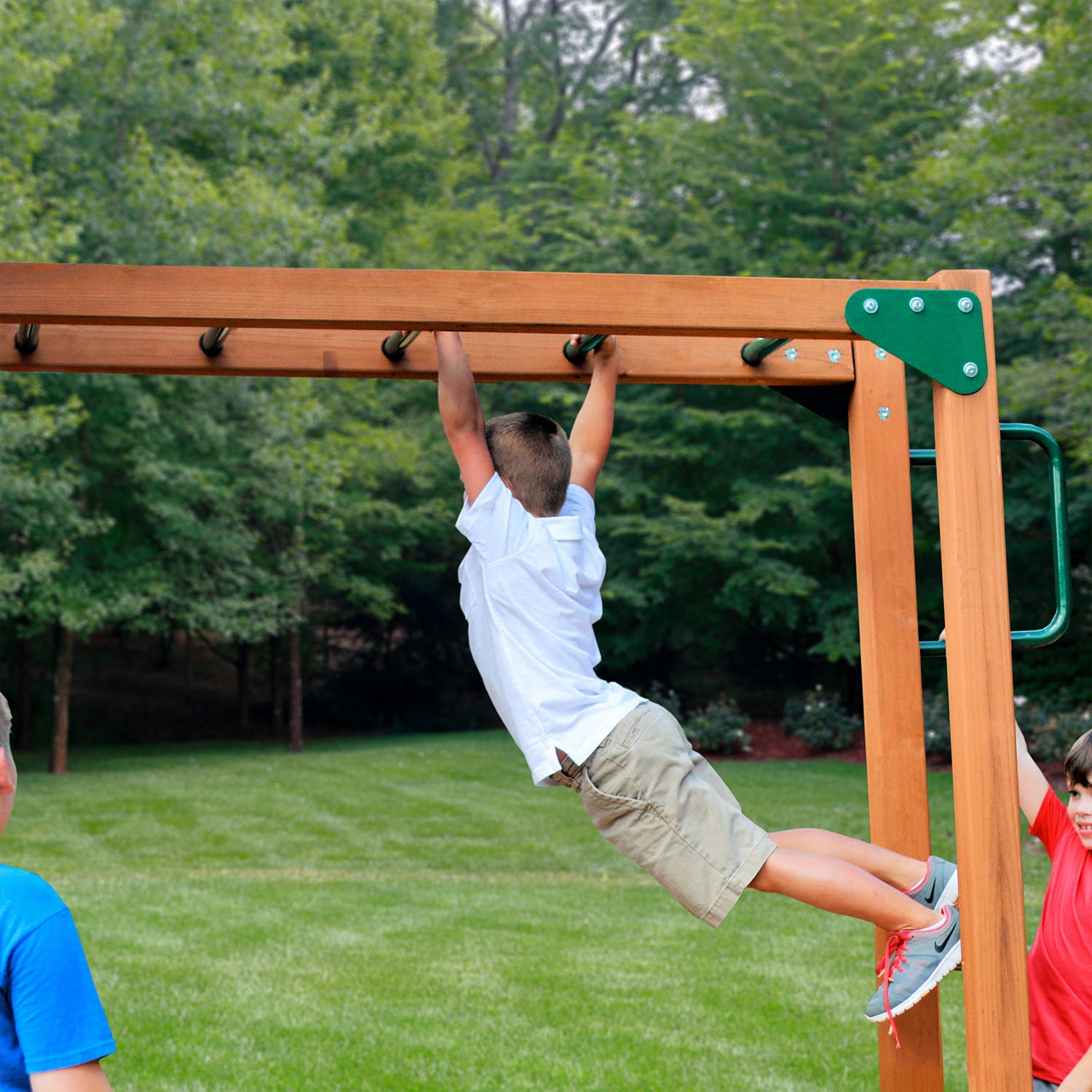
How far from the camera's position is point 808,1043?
5.48 metres

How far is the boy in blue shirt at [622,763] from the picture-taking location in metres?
2.77

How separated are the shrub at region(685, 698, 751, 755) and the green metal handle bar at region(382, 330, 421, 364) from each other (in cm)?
1483

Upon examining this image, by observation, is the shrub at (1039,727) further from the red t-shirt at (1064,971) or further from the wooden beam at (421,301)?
the wooden beam at (421,301)

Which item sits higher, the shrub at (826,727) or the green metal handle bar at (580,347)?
the green metal handle bar at (580,347)

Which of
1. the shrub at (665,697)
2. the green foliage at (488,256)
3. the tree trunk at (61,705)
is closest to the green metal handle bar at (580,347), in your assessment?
the green foliage at (488,256)

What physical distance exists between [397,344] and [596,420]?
567 millimetres

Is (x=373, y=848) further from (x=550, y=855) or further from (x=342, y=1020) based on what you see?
(x=342, y=1020)

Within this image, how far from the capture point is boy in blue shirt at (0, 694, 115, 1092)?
5.02ft

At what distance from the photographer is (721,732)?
17781mm

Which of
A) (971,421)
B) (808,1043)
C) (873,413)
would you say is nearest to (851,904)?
(971,421)

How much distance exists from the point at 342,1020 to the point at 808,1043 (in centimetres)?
211

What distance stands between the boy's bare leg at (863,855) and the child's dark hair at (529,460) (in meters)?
0.97

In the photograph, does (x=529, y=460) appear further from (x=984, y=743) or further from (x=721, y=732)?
(x=721, y=732)

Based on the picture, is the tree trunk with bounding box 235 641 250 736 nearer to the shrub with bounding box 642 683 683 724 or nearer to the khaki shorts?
the shrub with bounding box 642 683 683 724
